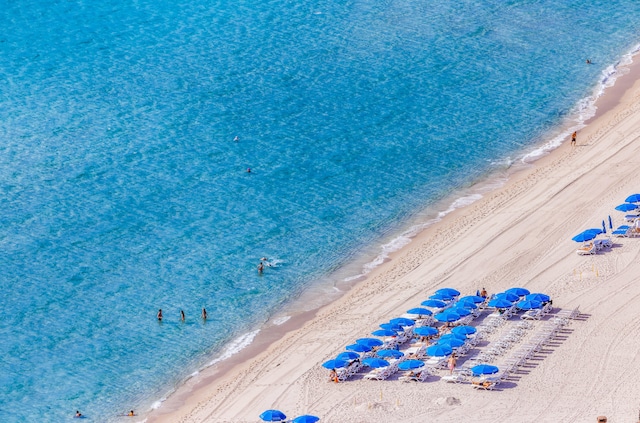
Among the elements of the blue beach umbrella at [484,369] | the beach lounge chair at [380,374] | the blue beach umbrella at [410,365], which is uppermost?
the blue beach umbrella at [410,365]

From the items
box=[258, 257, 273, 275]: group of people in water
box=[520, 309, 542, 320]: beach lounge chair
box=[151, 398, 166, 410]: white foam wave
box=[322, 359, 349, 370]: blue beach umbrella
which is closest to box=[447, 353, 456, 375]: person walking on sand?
box=[322, 359, 349, 370]: blue beach umbrella

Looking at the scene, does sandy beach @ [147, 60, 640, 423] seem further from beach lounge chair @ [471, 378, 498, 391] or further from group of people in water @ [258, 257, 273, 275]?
group of people in water @ [258, 257, 273, 275]

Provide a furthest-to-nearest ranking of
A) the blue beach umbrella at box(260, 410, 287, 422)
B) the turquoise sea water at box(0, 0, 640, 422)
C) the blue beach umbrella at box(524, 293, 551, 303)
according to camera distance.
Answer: the turquoise sea water at box(0, 0, 640, 422)
the blue beach umbrella at box(524, 293, 551, 303)
the blue beach umbrella at box(260, 410, 287, 422)

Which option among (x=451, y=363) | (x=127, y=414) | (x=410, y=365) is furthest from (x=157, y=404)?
(x=451, y=363)

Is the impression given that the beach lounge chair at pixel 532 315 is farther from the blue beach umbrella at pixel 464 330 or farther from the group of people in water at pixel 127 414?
the group of people in water at pixel 127 414

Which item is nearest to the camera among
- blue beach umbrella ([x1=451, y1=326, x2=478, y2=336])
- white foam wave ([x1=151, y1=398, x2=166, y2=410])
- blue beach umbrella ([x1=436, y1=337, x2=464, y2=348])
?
blue beach umbrella ([x1=436, y1=337, x2=464, y2=348])

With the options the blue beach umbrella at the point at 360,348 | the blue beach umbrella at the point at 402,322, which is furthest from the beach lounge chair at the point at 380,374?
the blue beach umbrella at the point at 402,322
